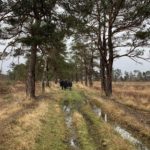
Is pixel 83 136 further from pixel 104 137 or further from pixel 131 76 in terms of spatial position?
pixel 131 76

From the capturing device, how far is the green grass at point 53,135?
1310 centimetres

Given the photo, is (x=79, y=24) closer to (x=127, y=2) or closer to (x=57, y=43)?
(x=57, y=43)

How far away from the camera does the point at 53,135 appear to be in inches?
583

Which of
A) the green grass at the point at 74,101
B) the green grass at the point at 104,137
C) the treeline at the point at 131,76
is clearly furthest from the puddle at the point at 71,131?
the treeline at the point at 131,76

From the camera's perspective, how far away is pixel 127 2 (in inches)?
1346

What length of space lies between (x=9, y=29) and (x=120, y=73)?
146422mm

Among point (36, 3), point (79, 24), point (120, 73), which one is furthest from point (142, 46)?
point (120, 73)

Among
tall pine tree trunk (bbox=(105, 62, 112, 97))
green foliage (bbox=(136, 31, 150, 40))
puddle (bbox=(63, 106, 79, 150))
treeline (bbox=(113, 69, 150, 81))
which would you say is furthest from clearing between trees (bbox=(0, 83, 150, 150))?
treeline (bbox=(113, 69, 150, 81))

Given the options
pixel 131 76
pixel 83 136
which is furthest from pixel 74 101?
pixel 131 76

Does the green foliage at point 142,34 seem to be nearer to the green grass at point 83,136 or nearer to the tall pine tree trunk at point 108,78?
the tall pine tree trunk at point 108,78

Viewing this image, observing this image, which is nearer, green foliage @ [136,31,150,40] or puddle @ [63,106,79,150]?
puddle @ [63,106,79,150]

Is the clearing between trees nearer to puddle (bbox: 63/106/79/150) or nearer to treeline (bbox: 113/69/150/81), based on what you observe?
puddle (bbox: 63/106/79/150)

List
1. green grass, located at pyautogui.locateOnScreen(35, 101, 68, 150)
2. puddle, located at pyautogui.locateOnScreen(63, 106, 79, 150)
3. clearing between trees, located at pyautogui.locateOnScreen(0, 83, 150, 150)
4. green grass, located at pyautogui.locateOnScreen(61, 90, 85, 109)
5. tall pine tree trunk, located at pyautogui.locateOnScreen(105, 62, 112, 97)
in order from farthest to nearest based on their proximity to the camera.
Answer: tall pine tree trunk, located at pyautogui.locateOnScreen(105, 62, 112, 97) < green grass, located at pyautogui.locateOnScreen(61, 90, 85, 109) < puddle, located at pyautogui.locateOnScreen(63, 106, 79, 150) < clearing between trees, located at pyautogui.locateOnScreen(0, 83, 150, 150) < green grass, located at pyautogui.locateOnScreen(35, 101, 68, 150)

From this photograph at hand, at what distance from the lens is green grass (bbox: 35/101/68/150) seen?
516 inches
